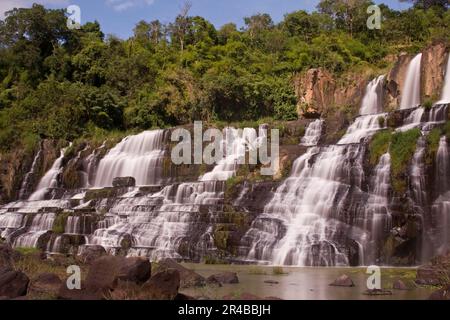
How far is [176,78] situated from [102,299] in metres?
36.7

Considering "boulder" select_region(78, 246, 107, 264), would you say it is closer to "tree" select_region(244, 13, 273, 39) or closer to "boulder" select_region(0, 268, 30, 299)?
"boulder" select_region(0, 268, 30, 299)

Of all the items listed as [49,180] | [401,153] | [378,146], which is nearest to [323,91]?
[378,146]

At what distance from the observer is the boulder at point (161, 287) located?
10.1 metres

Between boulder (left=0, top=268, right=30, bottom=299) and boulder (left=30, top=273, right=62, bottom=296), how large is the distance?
35 centimetres

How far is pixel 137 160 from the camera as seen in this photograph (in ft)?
115

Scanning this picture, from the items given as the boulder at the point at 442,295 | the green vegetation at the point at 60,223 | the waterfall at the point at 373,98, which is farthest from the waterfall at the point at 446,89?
the boulder at the point at 442,295

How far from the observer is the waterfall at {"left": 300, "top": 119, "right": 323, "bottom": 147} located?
3178 cm

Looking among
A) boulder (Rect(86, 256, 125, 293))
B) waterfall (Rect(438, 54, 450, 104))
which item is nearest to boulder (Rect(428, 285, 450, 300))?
boulder (Rect(86, 256, 125, 293))

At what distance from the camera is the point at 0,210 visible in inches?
1224

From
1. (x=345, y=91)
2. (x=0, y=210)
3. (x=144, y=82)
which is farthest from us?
(x=144, y=82)

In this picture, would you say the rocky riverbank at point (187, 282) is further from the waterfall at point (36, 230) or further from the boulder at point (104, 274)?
the waterfall at point (36, 230)
